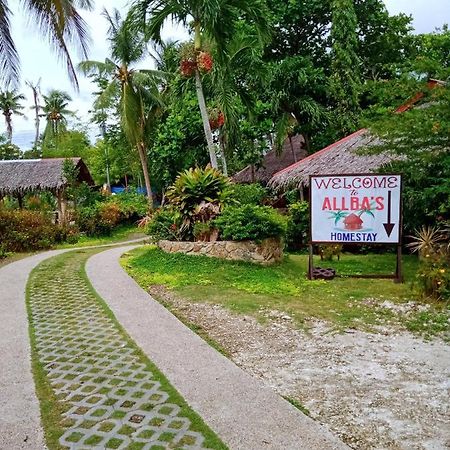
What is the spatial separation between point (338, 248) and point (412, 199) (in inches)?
80.4

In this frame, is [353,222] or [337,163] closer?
[353,222]

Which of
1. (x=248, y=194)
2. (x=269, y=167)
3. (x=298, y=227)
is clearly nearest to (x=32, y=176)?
(x=269, y=167)

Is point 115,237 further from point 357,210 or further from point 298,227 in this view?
point 357,210

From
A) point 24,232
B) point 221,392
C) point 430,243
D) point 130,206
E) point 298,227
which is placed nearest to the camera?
point 221,392

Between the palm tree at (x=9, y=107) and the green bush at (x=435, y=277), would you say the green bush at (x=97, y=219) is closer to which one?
the green bush at (x=435, y=277)

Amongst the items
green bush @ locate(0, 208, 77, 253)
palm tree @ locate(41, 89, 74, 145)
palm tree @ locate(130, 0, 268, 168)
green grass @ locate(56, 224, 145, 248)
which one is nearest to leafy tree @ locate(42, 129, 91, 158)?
palm tree @ locate(41, 89, 74, 145)

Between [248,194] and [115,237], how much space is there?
333 inches

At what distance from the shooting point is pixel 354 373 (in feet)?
14.5

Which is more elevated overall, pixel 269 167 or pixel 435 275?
pixel 269 167

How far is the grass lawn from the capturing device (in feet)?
20.8

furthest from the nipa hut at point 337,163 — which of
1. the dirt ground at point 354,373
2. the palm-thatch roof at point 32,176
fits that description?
the palm-thatch roof at point 32,176

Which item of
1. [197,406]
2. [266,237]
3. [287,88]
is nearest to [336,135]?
[287,88]

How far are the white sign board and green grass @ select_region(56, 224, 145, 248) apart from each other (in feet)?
36.0

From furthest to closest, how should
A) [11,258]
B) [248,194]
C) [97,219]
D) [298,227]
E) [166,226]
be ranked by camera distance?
[97,219] < [248,194] < [298,227] < [11,258] < [166,226]
